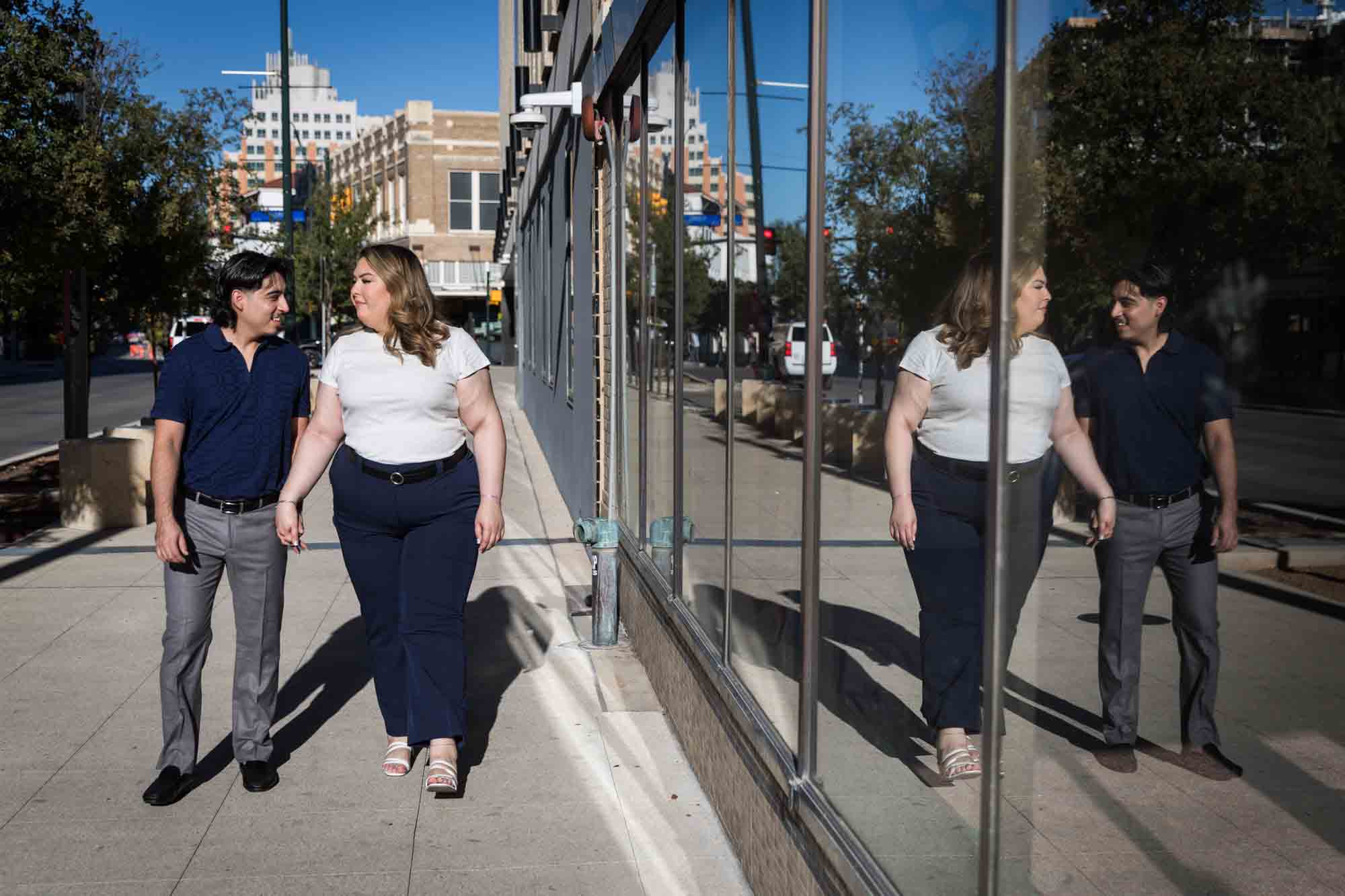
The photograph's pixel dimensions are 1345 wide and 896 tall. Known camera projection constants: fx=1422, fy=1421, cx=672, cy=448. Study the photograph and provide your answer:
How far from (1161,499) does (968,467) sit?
544mm

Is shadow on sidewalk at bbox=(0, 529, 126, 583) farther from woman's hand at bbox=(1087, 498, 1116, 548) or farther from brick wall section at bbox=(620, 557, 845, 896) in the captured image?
woman's hand at bbox=(1087, 498, 1116, 548)

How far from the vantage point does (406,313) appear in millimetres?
4730

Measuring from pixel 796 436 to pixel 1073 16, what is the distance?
171 cm

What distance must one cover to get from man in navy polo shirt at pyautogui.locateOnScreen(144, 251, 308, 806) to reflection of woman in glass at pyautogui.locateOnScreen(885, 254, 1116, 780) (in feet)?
9.16

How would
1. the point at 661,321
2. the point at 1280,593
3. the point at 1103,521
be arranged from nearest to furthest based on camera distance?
the point at 1280,593, the point at 1103,521, the point at 661,321

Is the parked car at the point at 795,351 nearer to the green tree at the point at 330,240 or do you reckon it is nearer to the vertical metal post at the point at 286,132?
the vertical metal post at the point at 286,132

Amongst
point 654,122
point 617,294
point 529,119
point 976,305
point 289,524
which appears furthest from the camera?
point 529,119

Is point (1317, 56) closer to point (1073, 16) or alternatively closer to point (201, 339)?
point (1073, 16)

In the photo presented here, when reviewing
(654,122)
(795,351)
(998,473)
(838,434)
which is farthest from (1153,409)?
(654,122)

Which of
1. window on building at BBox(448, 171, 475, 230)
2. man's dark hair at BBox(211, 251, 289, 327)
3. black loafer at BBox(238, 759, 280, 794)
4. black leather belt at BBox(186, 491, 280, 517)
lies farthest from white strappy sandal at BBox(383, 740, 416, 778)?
window on building at BBox(448, 171, 475, 230)

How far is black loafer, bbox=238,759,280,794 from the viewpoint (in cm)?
486

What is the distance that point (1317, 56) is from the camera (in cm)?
134

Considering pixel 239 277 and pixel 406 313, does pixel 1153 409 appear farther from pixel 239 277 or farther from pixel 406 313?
pixel 239 277

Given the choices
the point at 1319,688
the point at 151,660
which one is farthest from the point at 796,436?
the point at 151,660
